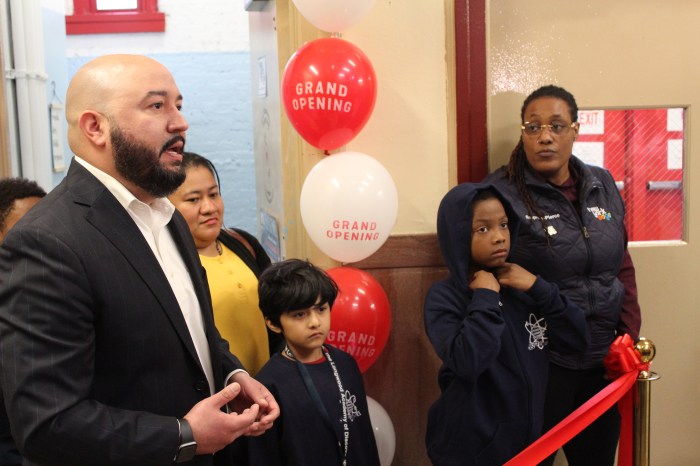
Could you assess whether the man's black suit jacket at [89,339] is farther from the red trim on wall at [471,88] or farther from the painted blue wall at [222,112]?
the painted blue wall at [222,112]

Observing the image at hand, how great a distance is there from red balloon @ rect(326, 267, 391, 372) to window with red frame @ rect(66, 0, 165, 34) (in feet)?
14.0

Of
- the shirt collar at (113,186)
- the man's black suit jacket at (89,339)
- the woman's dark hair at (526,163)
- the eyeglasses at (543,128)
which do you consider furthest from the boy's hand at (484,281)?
the shirt collar at (113,186)

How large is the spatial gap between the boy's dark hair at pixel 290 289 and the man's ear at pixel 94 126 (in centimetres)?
86

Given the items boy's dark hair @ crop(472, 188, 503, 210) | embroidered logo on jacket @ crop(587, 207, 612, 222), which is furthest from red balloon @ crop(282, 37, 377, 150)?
embroidered logo on jacket @ crop(587, 207, 612, 222)

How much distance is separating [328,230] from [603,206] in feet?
3.13

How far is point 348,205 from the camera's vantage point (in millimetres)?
2482

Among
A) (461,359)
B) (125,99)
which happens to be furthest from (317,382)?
(125,99)

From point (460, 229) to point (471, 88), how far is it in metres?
0.75

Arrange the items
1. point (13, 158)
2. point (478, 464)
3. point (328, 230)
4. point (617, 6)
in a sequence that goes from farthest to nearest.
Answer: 1. point (13, 158)
2. point (617, 6)
3. point (328, 230)
4. point (478, 464)

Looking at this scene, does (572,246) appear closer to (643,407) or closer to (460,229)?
(460,229)

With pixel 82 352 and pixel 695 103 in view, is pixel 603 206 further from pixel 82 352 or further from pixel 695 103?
pixel 82 352

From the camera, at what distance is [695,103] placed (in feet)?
9.99

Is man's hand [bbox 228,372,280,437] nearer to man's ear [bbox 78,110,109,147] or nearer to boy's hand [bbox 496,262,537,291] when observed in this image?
man's ear [bbox 78,110,109,147]

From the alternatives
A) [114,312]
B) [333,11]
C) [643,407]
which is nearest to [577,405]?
[643,407]
